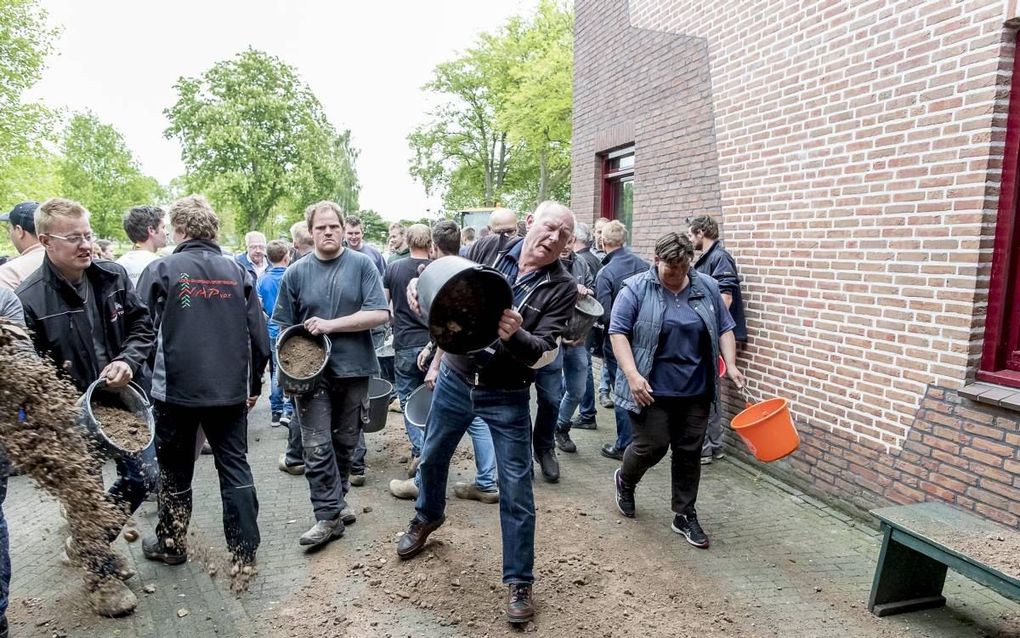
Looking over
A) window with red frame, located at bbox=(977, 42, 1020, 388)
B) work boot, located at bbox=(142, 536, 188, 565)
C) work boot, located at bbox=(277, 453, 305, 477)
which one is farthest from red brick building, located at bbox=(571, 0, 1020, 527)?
work boot, located at bbox=(142, 536, 188, 565)

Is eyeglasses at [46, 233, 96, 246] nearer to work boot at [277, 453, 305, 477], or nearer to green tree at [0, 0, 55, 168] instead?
work boot at [277, 453, 305, 477]

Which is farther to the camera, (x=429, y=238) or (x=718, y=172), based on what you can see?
(x=718, y=172)

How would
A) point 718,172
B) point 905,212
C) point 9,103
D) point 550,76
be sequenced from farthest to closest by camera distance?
point 550,76, point 9,103, point 718,172, point 905,212

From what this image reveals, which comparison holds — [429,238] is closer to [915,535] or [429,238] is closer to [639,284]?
[639,284]

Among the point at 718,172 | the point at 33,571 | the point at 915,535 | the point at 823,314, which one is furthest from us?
the point at 718,172

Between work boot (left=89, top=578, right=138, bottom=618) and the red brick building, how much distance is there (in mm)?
4733

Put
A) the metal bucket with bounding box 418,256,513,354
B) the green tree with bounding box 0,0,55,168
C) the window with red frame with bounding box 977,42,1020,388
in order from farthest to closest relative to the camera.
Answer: the green tree with bounding box 0,0,55,168
the window with red frame with bounding box 977,42,1020,388
the metal bucket with bounding box 418,256,513,354

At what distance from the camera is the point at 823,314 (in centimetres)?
506

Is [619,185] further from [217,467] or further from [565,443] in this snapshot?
[217,467]

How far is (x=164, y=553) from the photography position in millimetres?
3883

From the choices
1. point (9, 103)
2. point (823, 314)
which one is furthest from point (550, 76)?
point (823, 314)

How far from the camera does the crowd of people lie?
3320 millimetres

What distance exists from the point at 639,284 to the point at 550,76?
1974 cm

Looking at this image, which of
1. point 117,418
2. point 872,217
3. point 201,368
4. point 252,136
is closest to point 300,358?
point 201,368
